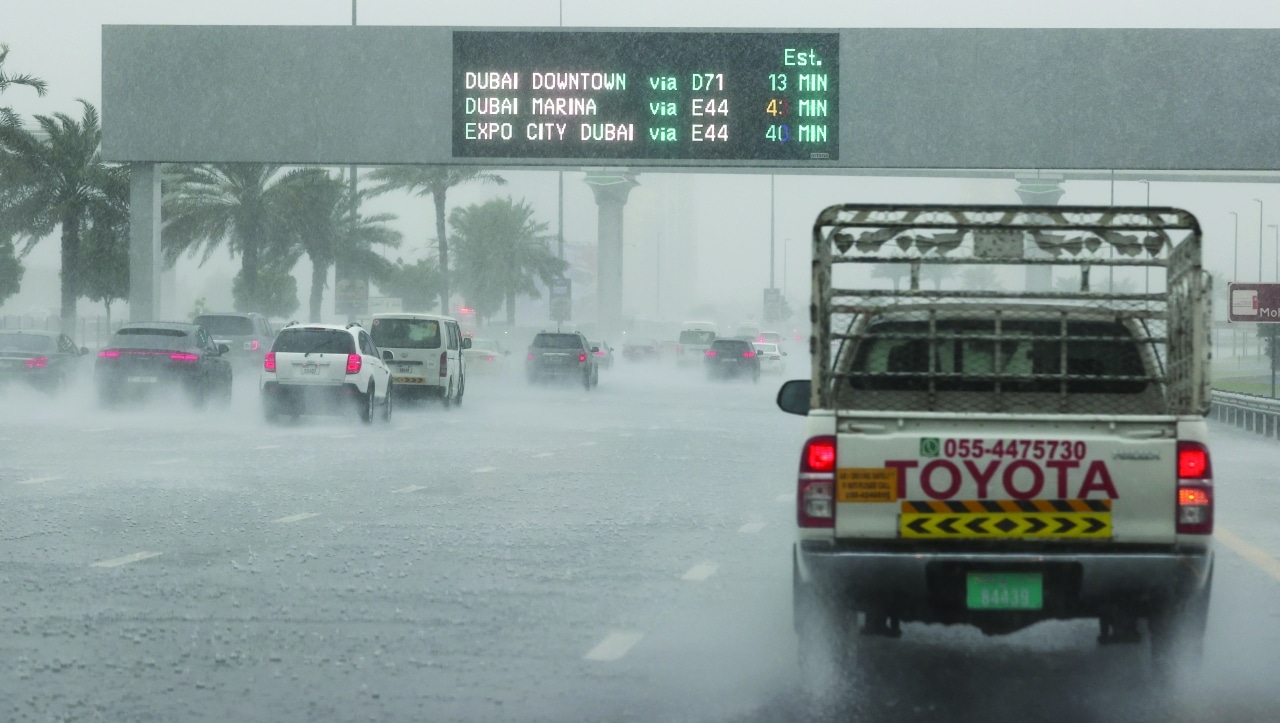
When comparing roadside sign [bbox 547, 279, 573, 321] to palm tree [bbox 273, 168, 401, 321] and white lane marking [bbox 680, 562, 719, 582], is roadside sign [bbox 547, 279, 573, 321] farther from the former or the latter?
white lane marking [bbox 680, 562, 719, 582]

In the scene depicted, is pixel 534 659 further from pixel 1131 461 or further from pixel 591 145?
pixel 591 145

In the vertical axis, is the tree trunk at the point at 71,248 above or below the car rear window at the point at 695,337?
above

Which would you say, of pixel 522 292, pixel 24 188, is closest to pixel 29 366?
pixel 24 188

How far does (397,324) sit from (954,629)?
25182mm

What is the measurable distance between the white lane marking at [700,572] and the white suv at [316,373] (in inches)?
660

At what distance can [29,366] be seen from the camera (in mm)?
34281

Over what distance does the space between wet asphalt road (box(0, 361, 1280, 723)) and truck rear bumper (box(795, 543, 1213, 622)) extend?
42 centimetres

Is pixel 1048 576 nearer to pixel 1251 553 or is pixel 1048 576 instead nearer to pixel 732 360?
pixel 1251 553

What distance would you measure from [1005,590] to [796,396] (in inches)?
81.4

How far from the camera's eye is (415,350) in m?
33.4

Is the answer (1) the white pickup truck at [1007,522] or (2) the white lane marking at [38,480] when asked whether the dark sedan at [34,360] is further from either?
(1) the white pickup truck at [1007,522]

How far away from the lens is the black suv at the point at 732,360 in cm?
5438

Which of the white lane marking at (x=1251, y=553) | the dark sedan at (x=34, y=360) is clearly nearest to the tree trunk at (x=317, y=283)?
the dark sedan at (x=34, y=360)

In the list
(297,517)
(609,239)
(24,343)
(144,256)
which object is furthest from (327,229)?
(297,517)
